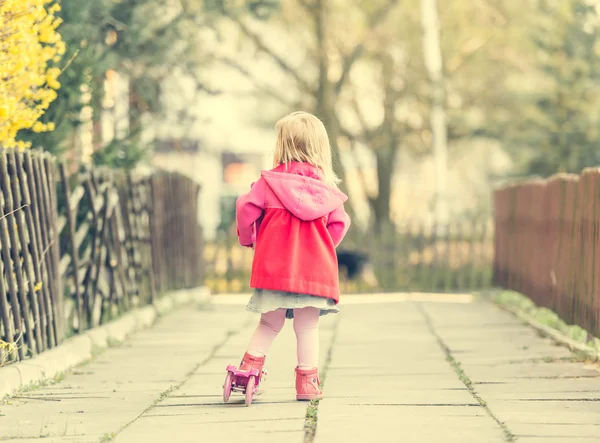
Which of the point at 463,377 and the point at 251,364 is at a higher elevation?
the point at 251,364

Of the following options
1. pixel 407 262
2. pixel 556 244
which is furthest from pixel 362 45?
pixel 556 244

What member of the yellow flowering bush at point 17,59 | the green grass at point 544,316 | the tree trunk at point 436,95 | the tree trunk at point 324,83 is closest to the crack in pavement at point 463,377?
the green grass at point 544,316

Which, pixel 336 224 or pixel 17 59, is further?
pixel 17 59

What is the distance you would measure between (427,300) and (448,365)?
6.66m

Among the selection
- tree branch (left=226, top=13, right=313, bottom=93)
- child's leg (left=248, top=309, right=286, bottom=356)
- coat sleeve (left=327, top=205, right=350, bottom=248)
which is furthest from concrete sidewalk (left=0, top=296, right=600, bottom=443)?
tree branch (left=226, top=13, right=313, bottom=93)

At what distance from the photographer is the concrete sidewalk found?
5.11 metres

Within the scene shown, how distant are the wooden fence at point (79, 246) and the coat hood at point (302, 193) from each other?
1787 mm

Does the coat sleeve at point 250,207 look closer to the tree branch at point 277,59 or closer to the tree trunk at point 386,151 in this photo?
the tree branch at point 277,59

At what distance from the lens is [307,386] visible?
5.98 metres

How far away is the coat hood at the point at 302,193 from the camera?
601 centimetres

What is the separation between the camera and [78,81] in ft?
30.2

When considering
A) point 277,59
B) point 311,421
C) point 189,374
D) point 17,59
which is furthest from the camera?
point 277,59

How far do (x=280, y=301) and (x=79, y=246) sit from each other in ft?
13.1

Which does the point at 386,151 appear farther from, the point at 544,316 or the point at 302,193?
the point at 302,193
